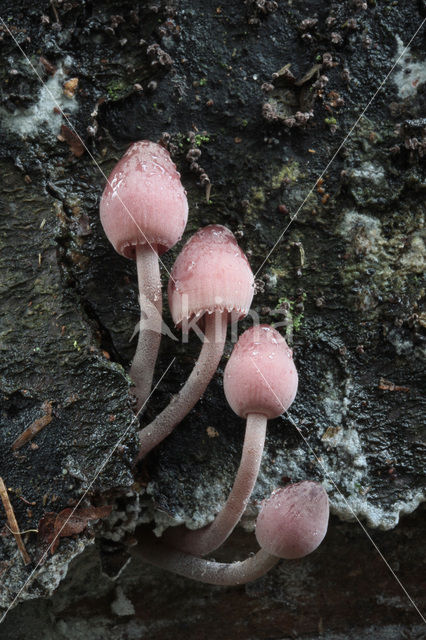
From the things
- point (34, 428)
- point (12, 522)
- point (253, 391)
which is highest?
point (253, 391)

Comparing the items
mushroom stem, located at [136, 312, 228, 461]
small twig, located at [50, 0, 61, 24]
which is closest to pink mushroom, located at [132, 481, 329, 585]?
mushroom stem, located at [136, 312, 228, 461]

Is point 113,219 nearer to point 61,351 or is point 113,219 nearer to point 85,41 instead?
point 61,351

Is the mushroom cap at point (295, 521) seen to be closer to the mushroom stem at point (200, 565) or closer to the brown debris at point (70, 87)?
the mushroom stem at point (200, 565)

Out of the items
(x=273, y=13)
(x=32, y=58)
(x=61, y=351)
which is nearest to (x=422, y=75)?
(x=273, y=13)

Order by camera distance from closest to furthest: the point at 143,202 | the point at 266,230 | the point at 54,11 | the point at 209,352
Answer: the point at 143,202, the point at 209,352, the point at 54,11, the point at 266,230

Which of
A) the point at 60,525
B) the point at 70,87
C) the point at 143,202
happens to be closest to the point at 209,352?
the point at 143,202

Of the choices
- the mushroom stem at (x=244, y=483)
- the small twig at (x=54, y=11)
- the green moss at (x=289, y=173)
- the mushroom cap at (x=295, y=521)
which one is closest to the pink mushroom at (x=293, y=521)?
the mushroom cap at (x=295, y=521)

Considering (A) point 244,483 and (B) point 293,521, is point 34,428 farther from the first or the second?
(B) point 293,521
